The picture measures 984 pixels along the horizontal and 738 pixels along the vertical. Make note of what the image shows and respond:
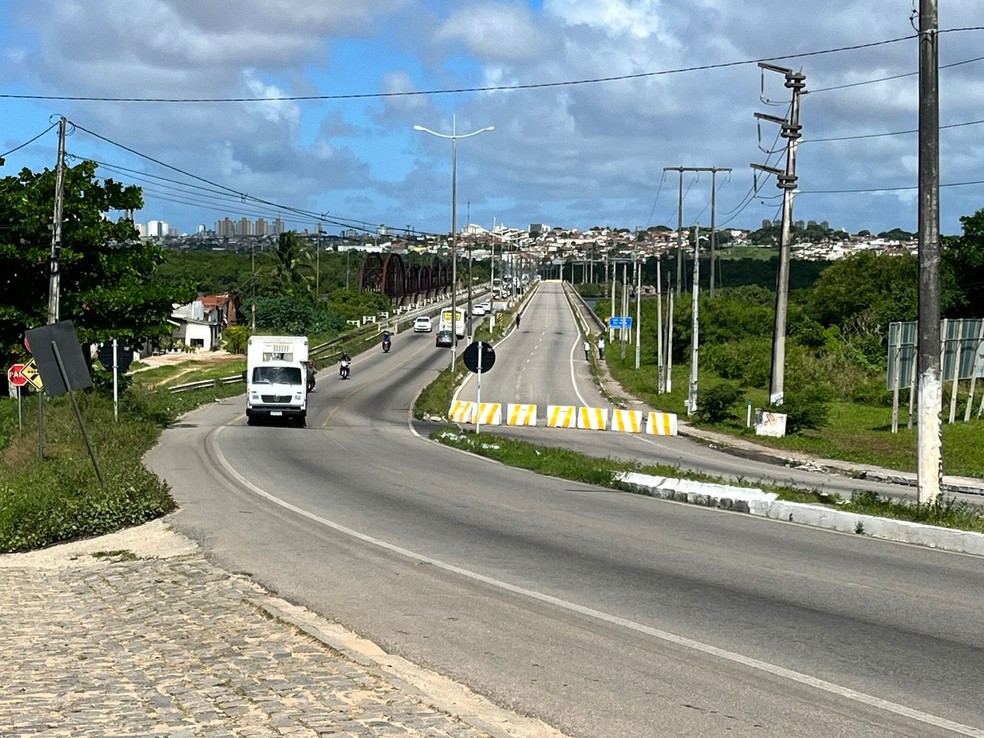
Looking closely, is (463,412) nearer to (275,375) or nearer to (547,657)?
(275,375)

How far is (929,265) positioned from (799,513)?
4017mm

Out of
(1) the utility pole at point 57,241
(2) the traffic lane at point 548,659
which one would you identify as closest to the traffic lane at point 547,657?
(2) the traffic lane at point 548,659

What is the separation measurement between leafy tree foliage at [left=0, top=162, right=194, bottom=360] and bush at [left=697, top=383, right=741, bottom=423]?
19.6 m

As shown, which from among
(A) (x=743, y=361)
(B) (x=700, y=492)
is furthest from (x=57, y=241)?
(A) (x=743, y=361)

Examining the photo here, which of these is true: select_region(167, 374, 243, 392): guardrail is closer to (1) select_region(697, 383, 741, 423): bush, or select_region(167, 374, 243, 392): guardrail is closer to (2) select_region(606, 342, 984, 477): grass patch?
(2) select_region(606, 342, 984, 477): grass patch

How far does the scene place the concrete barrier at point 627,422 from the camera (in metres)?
43.5

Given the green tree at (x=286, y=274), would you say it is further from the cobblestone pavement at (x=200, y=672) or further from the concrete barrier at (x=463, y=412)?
the cobblestone pavement at (x=200, y=672)

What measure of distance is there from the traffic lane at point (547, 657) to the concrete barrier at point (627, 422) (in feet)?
97.5

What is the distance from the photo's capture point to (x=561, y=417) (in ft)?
144

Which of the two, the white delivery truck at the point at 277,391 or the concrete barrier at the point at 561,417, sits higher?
→ the white delivery truck at the point at 277,391

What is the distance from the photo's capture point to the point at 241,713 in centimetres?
741

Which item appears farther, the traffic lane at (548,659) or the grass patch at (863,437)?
the grass patch at (863,437)

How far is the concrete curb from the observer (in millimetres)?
14195

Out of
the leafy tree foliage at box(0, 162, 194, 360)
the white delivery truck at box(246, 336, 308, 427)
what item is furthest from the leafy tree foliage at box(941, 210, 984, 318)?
the leafy tree foliage at box(0, 162, 194, 360)
